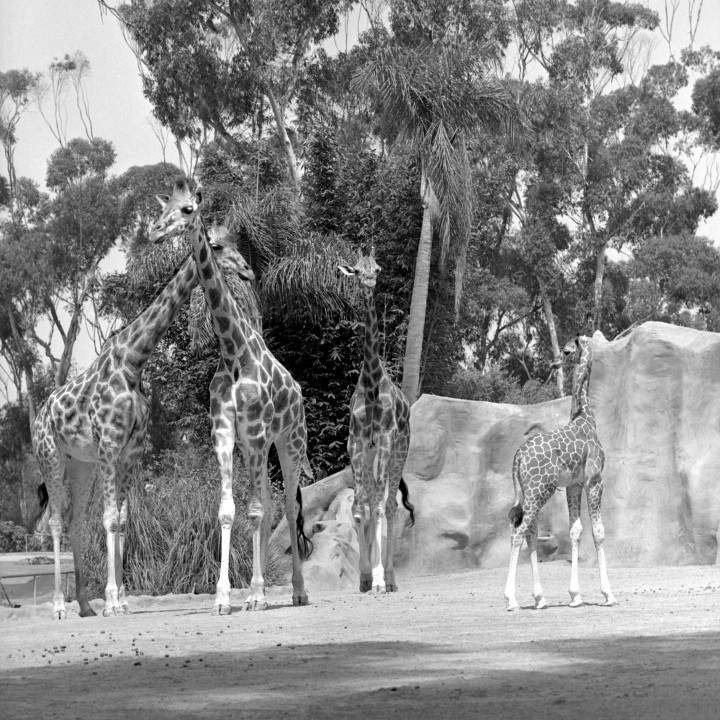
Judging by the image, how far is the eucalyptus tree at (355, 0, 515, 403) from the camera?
23422mm

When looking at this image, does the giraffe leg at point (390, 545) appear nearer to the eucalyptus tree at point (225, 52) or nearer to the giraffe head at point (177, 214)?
the giraffe head at point (177, 214)

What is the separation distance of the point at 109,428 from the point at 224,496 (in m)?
1.20

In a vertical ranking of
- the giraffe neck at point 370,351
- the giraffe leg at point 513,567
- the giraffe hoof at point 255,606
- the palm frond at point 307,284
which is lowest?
the giraffe hoof at point 255,606

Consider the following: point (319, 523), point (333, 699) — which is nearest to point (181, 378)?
point (319, 523)

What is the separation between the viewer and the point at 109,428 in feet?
34.1

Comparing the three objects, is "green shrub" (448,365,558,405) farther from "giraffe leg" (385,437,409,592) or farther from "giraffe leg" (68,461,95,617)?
"giraffe leg" (68,461,95,617)

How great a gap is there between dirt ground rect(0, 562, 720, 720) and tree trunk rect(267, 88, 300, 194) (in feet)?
72.7

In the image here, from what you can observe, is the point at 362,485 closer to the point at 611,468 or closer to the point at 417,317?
the point at 611,468

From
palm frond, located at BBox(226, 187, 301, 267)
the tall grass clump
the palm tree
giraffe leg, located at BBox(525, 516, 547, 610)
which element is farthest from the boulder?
palm frond, located at BBox(226, 187, 301, 267)

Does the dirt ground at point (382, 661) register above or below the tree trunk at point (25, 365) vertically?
below

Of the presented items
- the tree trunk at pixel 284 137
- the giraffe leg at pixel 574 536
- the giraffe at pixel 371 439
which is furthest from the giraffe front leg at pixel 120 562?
the tree trunk at pixel 284 137

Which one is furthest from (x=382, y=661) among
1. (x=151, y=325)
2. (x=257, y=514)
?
(x=151, y=325)

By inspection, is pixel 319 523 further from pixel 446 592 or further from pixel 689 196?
pixel 689 196

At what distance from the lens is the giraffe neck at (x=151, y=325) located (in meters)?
10.8
